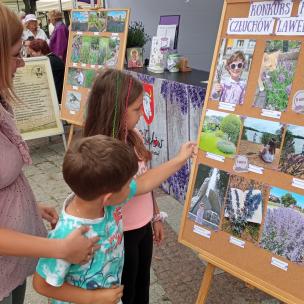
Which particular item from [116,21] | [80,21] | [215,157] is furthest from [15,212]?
[80,21]

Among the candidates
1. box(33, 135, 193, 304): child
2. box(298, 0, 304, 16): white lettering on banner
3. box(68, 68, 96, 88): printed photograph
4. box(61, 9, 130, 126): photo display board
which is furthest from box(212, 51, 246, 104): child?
box(68, 68, 96, 88): printed photograph

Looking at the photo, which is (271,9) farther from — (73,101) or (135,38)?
(73,101)

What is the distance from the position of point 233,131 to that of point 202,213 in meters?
0.46

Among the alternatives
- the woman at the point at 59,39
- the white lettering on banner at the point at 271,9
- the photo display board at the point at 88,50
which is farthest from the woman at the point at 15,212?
the woman at the point at 59,39

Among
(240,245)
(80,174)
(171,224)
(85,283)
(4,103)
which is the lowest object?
(171,224)

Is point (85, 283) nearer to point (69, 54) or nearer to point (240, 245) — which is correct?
point (240, 245)

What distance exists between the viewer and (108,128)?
1.56 metres

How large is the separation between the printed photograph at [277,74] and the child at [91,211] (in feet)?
2.50

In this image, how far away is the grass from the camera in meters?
1.92

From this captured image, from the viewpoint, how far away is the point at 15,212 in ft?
4.24

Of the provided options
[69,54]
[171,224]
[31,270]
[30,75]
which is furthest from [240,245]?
[30,75]

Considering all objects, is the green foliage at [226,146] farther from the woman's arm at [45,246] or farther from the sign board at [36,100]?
the sign board at [36,100]

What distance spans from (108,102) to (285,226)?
90 cm

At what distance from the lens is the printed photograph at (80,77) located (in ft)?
14.5
